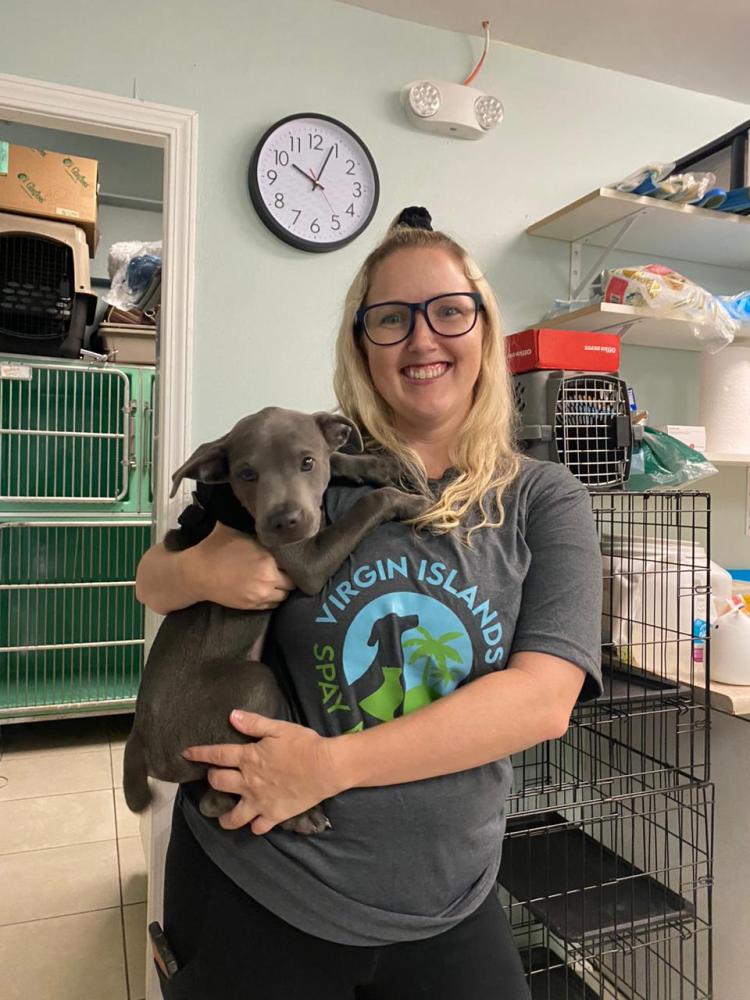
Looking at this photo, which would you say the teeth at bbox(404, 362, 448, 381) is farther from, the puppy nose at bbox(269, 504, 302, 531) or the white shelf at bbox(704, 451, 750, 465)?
the white shelf at bbox(704, 451, 750, 465)

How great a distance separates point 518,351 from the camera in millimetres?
1775

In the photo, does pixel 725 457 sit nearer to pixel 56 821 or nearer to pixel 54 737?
pixel 56 821

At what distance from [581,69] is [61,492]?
2655 mm

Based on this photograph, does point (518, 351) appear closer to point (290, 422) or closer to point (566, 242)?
point (566, 242)

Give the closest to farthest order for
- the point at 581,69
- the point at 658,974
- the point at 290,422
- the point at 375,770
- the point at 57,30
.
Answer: the point at 375,770
the point at 290,422
the point at 57,30
the point at 658,974
the point at 581,69

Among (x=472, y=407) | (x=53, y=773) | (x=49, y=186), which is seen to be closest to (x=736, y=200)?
(x=472, y=407)

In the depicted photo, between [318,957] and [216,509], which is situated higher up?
[216,509]

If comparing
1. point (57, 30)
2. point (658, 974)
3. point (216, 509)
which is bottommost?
point (658, 974)

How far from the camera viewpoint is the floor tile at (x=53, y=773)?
2.99 metres

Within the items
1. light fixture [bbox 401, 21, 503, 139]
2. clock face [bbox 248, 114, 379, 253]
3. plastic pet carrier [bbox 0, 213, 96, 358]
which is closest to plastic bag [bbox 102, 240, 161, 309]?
plastic pet carrier [bbox 0, 213, 96, 358]

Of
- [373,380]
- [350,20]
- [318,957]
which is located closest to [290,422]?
[373,380]

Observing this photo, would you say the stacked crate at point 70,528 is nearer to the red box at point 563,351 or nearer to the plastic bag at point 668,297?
the red box at point 563,351

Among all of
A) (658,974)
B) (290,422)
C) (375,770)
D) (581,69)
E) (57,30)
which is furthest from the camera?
(581,69)

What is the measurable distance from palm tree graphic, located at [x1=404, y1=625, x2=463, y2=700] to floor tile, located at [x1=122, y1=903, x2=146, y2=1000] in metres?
1.63
